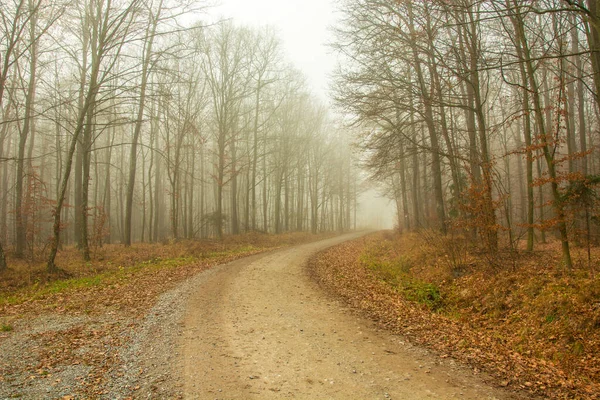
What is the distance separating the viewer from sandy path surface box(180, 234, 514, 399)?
4441 millimetres

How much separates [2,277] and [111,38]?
8.20 metres

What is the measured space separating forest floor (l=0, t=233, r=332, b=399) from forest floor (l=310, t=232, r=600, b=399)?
4.41 metres

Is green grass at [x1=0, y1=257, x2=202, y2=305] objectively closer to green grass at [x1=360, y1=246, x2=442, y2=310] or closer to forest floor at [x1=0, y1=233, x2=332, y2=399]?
forest floor at [x1=0, y1=233, x2=332, y2=399]

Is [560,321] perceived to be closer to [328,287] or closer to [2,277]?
[328,287]

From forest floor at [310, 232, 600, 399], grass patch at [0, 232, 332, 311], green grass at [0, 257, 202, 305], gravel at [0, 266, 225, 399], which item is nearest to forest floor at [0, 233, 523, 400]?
gravel at [0, 266, 225, 399]

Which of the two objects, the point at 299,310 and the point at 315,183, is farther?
the point at 315,183

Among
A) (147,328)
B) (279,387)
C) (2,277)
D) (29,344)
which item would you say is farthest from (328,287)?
(2,277)

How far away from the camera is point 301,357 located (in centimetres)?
547

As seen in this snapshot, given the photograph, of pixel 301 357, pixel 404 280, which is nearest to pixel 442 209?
pixel 404 280

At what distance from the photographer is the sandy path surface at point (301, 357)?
175 inches

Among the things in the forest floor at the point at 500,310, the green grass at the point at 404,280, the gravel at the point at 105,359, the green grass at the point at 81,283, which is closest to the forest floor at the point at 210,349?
the gravel at the point at 105,359

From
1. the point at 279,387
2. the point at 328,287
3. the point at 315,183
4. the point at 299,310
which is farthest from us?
the point at 315,183

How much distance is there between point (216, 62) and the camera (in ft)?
81.9

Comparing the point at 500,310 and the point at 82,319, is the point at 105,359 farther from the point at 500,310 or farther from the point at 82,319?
the point at 500,310
